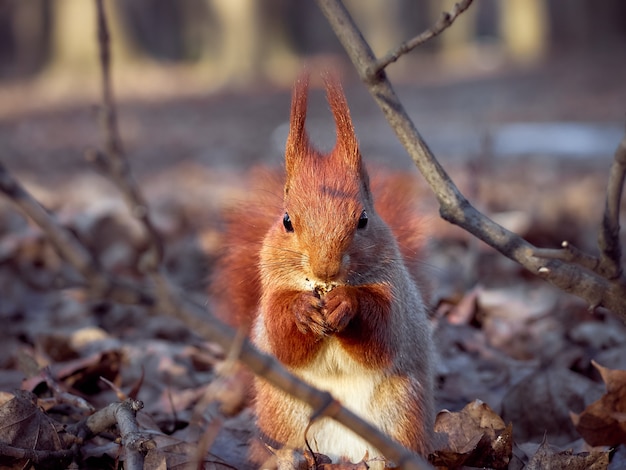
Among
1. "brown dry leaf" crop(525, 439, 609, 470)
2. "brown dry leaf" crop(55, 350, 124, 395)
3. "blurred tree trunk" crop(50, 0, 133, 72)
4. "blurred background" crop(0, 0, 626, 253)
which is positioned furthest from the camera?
"blurred tree trunk" crop(50, 0, 133, 72)

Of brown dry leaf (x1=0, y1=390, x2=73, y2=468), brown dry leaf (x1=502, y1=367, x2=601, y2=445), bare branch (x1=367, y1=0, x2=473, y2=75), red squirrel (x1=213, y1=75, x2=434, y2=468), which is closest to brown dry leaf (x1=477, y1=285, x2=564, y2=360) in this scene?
brown dry leaf (x1=502, y1=367, x2=601, y2=445)

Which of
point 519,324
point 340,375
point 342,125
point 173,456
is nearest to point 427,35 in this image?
point 342,125

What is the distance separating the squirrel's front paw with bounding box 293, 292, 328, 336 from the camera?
53.3 inches

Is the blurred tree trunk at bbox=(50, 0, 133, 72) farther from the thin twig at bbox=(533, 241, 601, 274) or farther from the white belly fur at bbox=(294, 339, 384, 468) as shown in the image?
the thin twig at bbox=(533, 241, 601, 274)

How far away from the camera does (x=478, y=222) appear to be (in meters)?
1.45

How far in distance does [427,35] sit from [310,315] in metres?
0.49

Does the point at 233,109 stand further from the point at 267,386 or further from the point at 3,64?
the point at 3,64

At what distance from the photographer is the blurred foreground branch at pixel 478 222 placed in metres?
1.41

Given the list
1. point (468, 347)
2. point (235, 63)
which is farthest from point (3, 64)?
point (468, 347)

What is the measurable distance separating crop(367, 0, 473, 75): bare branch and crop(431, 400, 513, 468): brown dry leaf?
0.62 meters

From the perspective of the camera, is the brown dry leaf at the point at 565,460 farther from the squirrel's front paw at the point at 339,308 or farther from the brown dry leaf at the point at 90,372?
the brown dry leaf at the point at 90,372

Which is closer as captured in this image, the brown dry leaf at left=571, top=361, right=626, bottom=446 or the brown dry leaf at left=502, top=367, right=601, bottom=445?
the brown dry leaf at left=571, top=361, right=626, bottom=446

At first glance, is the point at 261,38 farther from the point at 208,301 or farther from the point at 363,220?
the point at 363,220

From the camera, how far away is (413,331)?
1.54 meters
